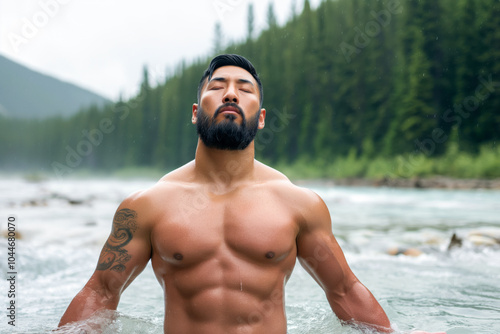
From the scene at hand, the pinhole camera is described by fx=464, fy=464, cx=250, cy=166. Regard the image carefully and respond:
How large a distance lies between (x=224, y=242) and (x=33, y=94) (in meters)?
149

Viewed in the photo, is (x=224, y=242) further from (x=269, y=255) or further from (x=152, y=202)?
(x=152, y=202)

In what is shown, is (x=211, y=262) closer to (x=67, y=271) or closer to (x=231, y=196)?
(x=231, y=196)

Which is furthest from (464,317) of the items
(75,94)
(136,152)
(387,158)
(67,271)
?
(75,94)

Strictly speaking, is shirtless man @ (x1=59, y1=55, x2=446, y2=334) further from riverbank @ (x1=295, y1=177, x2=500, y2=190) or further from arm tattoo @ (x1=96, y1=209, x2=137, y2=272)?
riverbank @ (x1=295, y1=177, x2=500, y2=190)

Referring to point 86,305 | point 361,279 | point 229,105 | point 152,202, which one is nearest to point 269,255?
point 152,202

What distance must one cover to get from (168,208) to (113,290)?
19.0 inches

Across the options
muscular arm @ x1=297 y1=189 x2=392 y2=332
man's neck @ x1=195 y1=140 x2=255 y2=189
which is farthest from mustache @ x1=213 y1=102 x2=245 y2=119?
muscular arm @ x1=297 y1=189 x2=392 y2=332

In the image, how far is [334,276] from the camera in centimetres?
238

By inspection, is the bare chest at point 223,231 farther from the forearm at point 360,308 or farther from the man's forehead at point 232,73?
the man's forehead at point 232,73

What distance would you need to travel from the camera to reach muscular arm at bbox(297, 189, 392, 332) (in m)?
2.32

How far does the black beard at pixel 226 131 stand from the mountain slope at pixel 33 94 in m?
125

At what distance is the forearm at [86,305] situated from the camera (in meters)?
2.17

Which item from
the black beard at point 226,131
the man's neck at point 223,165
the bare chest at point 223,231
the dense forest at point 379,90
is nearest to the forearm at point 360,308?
the bare chest at point 223,231

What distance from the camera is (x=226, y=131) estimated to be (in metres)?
2.23
